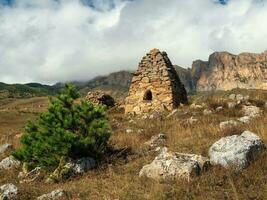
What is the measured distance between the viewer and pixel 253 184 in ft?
27.8

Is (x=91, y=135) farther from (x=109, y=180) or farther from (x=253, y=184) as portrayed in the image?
(x=253, y=184)

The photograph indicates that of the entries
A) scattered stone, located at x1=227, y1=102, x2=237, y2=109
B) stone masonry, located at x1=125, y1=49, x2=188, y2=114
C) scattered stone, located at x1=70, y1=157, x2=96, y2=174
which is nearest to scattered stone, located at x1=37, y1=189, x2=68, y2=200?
scattered stone, located at x1=70, y1=157, x2=96, y2=174

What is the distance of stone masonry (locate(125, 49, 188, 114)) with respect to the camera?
28.2 meters

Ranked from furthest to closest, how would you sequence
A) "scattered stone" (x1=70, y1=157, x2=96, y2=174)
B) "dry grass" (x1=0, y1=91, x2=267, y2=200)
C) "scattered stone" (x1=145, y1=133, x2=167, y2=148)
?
"scattered stone" (x1=145, y1=133, x2=167, y2=148) < "scattered stone" (x1=70, y1=157, x2=96, y2=174) < "dry grass" (x1=0, y1=91, x2=267, y2=200)

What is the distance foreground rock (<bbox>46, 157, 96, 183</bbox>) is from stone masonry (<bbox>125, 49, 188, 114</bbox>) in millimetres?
15729

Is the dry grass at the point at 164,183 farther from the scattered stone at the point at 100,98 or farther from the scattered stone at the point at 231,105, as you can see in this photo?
the scattered stone at the point at 100,98

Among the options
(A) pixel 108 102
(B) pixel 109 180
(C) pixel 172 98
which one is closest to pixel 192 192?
(B) pixel 109 180

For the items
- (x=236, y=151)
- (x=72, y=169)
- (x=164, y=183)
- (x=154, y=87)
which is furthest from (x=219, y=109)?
(x=164, y=183)

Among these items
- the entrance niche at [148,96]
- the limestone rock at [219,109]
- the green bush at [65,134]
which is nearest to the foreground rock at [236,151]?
the green bush at [65,134]

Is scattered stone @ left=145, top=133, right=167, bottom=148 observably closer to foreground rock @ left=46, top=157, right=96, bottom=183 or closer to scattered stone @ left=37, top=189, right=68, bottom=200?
foreground rock @ left=46, top=157, right=96, bottom=183

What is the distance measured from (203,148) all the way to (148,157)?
1440 mm

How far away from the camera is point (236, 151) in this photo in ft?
31.7

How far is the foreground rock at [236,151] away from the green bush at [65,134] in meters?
3.70

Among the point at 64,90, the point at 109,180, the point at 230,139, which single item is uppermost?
the point at 64,90
